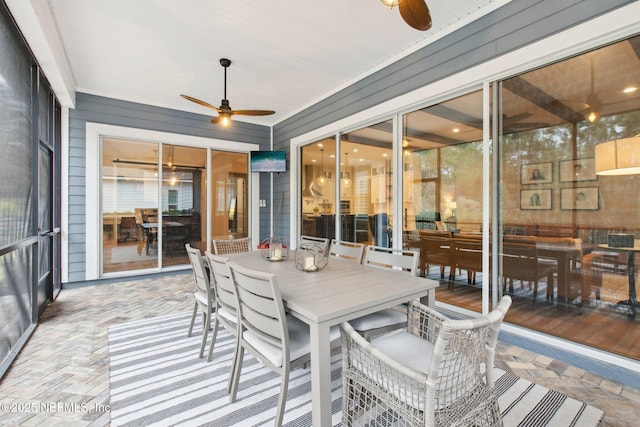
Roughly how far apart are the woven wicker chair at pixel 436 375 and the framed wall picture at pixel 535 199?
186 centimetres

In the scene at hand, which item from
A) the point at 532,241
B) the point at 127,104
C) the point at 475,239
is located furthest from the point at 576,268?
the point at 127,104

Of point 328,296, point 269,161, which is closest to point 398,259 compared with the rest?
point 328,296

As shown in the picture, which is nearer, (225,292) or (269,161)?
(225,292)

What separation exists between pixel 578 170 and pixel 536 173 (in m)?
0.29

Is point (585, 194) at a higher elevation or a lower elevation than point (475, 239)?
higher

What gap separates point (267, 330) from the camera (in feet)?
5.29

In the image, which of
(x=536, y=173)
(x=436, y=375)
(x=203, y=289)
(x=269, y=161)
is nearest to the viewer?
(x=436, y=375)

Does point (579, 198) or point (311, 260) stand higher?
point (579, 198)

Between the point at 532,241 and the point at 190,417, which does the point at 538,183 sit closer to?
the point at 532,241

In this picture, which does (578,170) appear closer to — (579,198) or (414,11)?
(579,198)

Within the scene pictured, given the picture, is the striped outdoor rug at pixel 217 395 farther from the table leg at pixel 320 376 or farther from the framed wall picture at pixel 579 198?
the framed wall picture at pixel 579 198

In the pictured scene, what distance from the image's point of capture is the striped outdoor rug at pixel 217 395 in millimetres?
1717

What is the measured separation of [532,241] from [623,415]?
4.54ft

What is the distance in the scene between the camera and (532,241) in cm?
275
